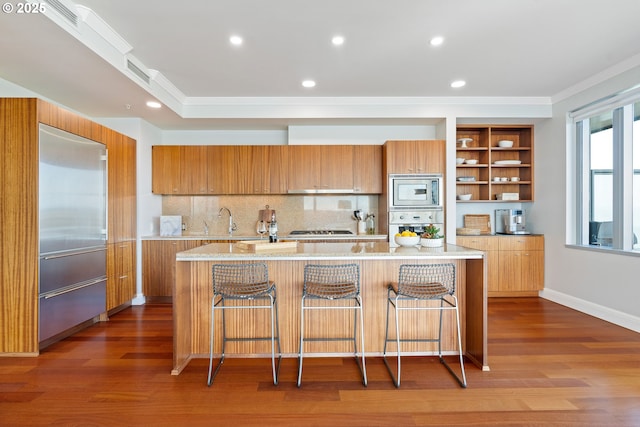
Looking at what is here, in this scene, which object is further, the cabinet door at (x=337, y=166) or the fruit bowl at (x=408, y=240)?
the cabinet door at (x=337, y=166)

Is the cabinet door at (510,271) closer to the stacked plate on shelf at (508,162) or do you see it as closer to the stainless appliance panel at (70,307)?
the stacked plate on shelf at (508,162)

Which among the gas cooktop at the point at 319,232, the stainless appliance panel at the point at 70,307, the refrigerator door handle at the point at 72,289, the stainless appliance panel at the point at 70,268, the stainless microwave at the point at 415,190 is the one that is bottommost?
the stainless appliance panel at the point at 70,307

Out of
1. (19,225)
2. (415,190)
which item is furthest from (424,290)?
(19,225)

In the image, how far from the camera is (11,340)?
9.13 feet

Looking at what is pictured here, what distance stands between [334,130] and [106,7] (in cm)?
313

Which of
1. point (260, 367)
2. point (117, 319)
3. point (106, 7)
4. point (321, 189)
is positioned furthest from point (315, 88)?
point (117, 319)

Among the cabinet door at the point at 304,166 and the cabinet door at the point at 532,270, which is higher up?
the cabinet door at the point at 304,166

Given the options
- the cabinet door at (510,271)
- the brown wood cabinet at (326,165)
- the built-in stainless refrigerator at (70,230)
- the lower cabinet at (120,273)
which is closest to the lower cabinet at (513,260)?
the cabinet door at (510,271)

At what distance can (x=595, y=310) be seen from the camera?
150 inches

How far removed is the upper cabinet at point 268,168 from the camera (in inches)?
187

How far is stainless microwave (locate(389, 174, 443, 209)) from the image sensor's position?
14.7ft

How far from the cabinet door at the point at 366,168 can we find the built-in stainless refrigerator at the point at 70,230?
3178 millimetres

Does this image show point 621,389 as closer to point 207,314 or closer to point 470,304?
point 470,304

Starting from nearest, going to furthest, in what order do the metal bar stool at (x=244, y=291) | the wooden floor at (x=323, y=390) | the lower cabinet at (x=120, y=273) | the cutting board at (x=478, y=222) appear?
the wooden floor at (x=323, y=390) < the metal bar stool at (x=244, y=291) < the lower cabinet at (x=120, y=273) < the cutting board at (x=478, y=222)
